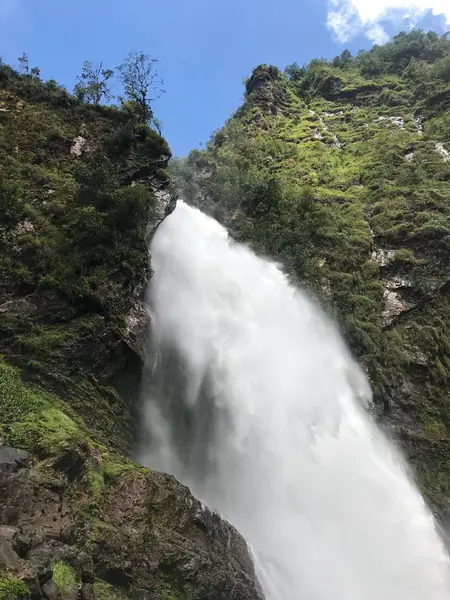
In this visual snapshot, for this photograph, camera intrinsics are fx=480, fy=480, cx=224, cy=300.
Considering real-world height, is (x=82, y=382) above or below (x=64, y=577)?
above

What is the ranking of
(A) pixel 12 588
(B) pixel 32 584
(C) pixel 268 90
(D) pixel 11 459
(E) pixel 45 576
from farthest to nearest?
1. (C) pixel 268 90
2. (D) pixel 11 459
3. (E) pixel 45 576
4. (B) pixel 32 584
5. (A) pixel 12 588

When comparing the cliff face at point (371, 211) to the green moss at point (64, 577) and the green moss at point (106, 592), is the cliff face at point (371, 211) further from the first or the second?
the green moss at point (64, 577)

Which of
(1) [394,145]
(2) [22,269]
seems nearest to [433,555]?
(2) [22,269]

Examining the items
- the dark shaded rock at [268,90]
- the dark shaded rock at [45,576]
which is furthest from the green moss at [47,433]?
the dark shaded rock at [268,90]

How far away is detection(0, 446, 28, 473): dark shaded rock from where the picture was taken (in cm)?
799

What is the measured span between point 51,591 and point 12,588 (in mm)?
705

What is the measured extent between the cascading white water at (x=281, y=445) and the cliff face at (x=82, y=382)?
190 cm

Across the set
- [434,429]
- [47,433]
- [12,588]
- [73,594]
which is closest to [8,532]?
[12,588]

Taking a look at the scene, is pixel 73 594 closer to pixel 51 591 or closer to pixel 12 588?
pixel 51 591

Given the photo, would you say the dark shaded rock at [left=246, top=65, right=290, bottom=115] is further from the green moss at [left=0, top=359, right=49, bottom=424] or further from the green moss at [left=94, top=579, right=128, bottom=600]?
the green moss at [left=94, top=579, right=128, bottom=600]

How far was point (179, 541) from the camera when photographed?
9.24m

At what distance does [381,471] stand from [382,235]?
14.4 meters

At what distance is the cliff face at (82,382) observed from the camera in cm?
783

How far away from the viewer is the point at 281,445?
1559 centimetres
